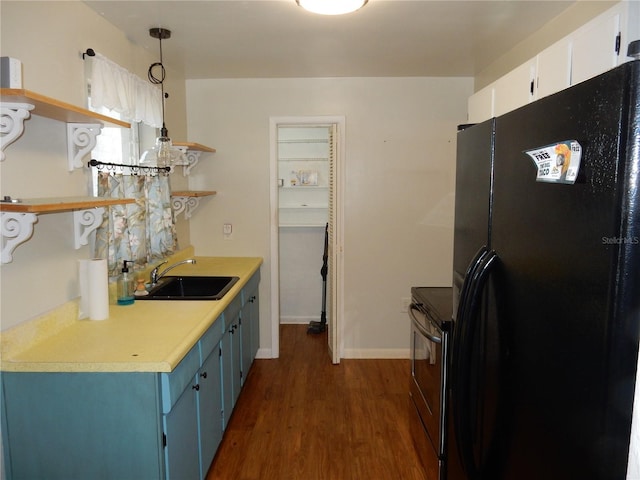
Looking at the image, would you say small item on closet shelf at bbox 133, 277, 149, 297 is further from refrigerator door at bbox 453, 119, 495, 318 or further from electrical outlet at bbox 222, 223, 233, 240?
refrigerator door at bbox 453, 119, 495, 318

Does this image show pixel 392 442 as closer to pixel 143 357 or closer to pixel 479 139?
pixel 143 357

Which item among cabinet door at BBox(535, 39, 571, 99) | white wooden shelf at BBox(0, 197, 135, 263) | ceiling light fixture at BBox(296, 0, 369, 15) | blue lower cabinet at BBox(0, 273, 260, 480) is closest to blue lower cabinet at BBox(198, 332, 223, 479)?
blue lower cabinet at BBox(0, 273, 260, 480)

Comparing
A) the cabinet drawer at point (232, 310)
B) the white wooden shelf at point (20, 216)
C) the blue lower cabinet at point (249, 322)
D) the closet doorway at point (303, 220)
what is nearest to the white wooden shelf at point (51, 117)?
the white wooden shelf at point (20, 216)

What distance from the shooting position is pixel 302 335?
4559 millimetres

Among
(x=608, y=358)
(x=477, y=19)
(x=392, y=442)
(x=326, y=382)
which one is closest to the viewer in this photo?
(x=608, y=358)

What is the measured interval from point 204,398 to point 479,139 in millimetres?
1692

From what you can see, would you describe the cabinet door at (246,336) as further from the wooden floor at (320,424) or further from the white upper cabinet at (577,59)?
the white upper cabinet at (577,59)

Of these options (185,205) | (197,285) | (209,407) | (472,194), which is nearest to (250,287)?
(197,285)

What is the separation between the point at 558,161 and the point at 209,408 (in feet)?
6.49

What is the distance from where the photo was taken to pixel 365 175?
376 centimetres

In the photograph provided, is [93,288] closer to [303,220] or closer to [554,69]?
[554,69]

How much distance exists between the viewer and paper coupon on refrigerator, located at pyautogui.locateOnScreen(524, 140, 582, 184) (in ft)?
2.44

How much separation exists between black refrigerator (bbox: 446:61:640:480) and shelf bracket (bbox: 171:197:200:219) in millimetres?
2623

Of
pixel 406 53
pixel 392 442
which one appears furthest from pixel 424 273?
pixel 406 53
